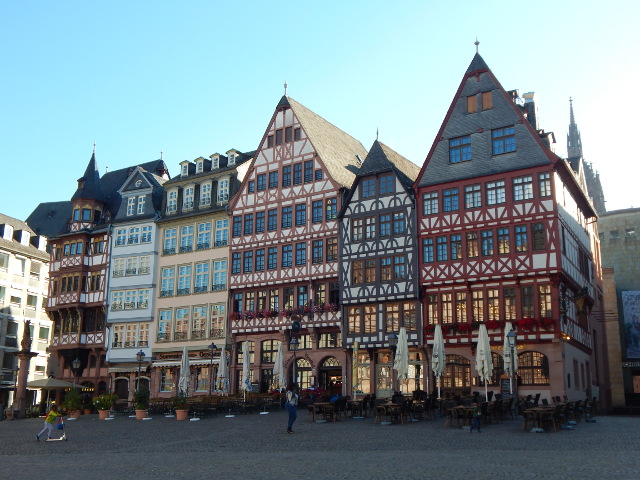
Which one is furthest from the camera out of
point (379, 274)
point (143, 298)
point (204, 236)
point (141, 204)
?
point (141, 204)

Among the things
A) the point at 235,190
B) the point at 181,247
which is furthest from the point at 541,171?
the point at 181,247

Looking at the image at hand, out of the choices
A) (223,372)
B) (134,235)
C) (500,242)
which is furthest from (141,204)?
(500,242)

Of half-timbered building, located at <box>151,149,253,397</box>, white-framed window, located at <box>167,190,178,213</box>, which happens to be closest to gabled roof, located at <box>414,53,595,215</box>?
half-timbered building, located at <box>151,149,253,397</box>

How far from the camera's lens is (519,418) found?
2748cm

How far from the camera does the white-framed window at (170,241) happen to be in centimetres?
4791

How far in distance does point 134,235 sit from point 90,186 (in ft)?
20.5

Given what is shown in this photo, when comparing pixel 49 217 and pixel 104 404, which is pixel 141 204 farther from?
pixel 104 404

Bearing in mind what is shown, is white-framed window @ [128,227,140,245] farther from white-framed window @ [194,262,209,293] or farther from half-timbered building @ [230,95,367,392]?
half-timbered building @ [230,95,367,392]

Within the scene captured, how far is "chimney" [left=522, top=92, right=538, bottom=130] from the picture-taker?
130 ft

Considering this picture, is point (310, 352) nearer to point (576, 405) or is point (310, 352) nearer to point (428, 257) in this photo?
point (428, 257)

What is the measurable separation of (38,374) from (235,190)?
24963 millimetres

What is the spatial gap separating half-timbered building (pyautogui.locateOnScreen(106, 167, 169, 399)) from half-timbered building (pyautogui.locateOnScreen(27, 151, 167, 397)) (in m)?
0.80

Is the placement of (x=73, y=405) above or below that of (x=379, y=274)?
below

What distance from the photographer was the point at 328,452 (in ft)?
58.4
